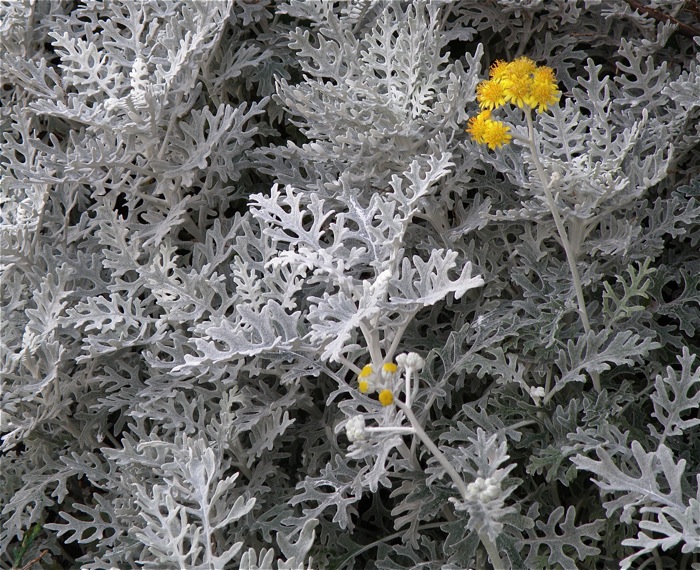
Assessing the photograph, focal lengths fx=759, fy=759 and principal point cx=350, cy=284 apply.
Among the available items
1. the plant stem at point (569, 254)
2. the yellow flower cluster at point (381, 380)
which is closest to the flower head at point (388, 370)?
the yellow flower cluster at point (381, 380)

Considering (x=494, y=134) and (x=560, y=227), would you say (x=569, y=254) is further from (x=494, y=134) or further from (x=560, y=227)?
(x=494, y=134)

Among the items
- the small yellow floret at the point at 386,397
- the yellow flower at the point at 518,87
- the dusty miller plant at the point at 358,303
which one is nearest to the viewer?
the small yellow floret at the point at 386,397

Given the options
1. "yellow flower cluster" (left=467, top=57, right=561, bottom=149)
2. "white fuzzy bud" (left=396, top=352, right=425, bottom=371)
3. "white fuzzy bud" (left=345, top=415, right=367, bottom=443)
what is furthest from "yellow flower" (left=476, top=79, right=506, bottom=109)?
"white fuzzy bud" (left=345, top=415, right=367, bottom=443)

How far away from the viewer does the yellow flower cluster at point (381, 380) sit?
103 cm

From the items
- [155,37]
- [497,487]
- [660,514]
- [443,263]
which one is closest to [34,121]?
[155,37]

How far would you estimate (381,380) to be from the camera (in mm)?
1098

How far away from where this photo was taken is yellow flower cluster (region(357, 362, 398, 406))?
3.39 ft

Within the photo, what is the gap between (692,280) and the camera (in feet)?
4.92

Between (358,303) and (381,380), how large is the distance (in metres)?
0.31

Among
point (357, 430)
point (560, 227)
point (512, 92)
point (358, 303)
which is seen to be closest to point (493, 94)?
point (512, 92)

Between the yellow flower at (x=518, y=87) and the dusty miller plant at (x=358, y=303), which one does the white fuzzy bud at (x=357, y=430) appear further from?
the yellow flower at (x=518, y=87)

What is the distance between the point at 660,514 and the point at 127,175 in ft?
4.20

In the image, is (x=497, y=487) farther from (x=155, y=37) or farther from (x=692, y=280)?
(x=155, y=37)

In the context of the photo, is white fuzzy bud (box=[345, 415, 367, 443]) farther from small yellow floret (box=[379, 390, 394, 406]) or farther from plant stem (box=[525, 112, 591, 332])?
plant stem (box=[525, 112, 591, 332])
